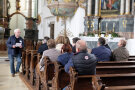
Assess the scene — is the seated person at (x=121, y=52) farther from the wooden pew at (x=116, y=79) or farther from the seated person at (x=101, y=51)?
the wooden pew at (x=116, y=79)

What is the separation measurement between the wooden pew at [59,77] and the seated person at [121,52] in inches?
86.5

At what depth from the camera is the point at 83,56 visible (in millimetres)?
3607

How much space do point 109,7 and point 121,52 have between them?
30.9 ft

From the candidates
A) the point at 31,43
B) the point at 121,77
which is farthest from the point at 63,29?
the point at 121,77

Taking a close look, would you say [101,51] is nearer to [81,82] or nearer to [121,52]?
[121,52]

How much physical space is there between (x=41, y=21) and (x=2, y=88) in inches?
644

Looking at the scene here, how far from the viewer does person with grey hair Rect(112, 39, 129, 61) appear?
5934 millimetres

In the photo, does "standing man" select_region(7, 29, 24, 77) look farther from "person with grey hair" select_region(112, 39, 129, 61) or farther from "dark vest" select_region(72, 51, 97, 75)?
"dark vest" select_region(72, 51, 97, 75)

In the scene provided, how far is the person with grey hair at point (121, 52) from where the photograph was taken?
5.93 m

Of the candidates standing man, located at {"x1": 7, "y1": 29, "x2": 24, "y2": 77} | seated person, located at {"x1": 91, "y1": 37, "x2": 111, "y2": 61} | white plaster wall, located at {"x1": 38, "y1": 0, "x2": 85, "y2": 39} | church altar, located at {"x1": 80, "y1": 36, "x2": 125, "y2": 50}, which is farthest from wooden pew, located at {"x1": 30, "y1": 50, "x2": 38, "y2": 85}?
white plaster wall, located at {"x1": 38, "y1": 0, "x2": 85, "y2": 39}

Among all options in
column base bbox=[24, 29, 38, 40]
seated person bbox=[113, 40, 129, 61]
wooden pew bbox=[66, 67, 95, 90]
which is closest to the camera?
wooden pew bbox=[66, 67, 95, 90]

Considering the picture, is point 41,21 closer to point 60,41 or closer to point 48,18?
point 48,18

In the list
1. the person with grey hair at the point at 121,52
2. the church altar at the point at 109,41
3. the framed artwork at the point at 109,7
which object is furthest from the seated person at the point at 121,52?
the framed artwork at the point at 109,7

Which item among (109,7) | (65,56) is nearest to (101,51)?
(65,56)
